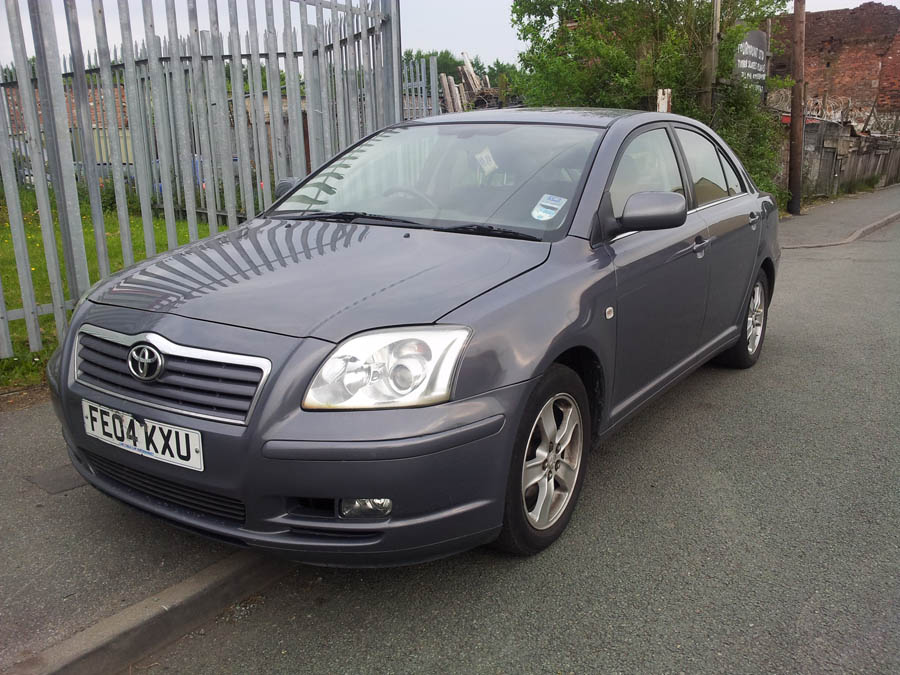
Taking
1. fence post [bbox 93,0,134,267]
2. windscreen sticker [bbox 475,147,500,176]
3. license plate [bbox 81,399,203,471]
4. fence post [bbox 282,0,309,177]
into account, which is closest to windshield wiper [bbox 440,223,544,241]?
windscreen sticker [bbox 475,147,500,176]

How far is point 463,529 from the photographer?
2.60m

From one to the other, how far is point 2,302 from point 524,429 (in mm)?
3758

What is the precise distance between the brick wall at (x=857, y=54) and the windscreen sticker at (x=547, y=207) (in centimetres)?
4032

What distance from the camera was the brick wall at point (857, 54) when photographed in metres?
38.4

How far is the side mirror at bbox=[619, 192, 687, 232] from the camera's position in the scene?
10.9 feet

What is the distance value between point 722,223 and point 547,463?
2.20 m

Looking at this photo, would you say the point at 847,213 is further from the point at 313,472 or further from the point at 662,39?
the point at 313,472

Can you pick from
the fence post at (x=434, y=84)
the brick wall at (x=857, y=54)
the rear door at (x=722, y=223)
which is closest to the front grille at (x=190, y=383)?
the rear door at (x=722, y=223)

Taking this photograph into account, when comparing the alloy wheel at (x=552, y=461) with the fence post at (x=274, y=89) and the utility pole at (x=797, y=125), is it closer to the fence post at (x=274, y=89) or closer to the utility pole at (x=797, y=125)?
the fence post at (x=274, y=89)

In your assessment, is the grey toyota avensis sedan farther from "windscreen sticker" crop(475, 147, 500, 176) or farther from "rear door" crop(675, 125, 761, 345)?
"rear door" crop(675, 125, 761, 345)

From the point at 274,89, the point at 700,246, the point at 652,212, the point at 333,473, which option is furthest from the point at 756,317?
the point at 274,89

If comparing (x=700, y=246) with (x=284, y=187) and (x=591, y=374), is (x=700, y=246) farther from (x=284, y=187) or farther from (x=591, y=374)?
(x=284, y=187)

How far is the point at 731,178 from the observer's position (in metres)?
5.07

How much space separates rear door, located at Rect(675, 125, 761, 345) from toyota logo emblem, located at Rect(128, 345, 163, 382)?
2934 millimetres
